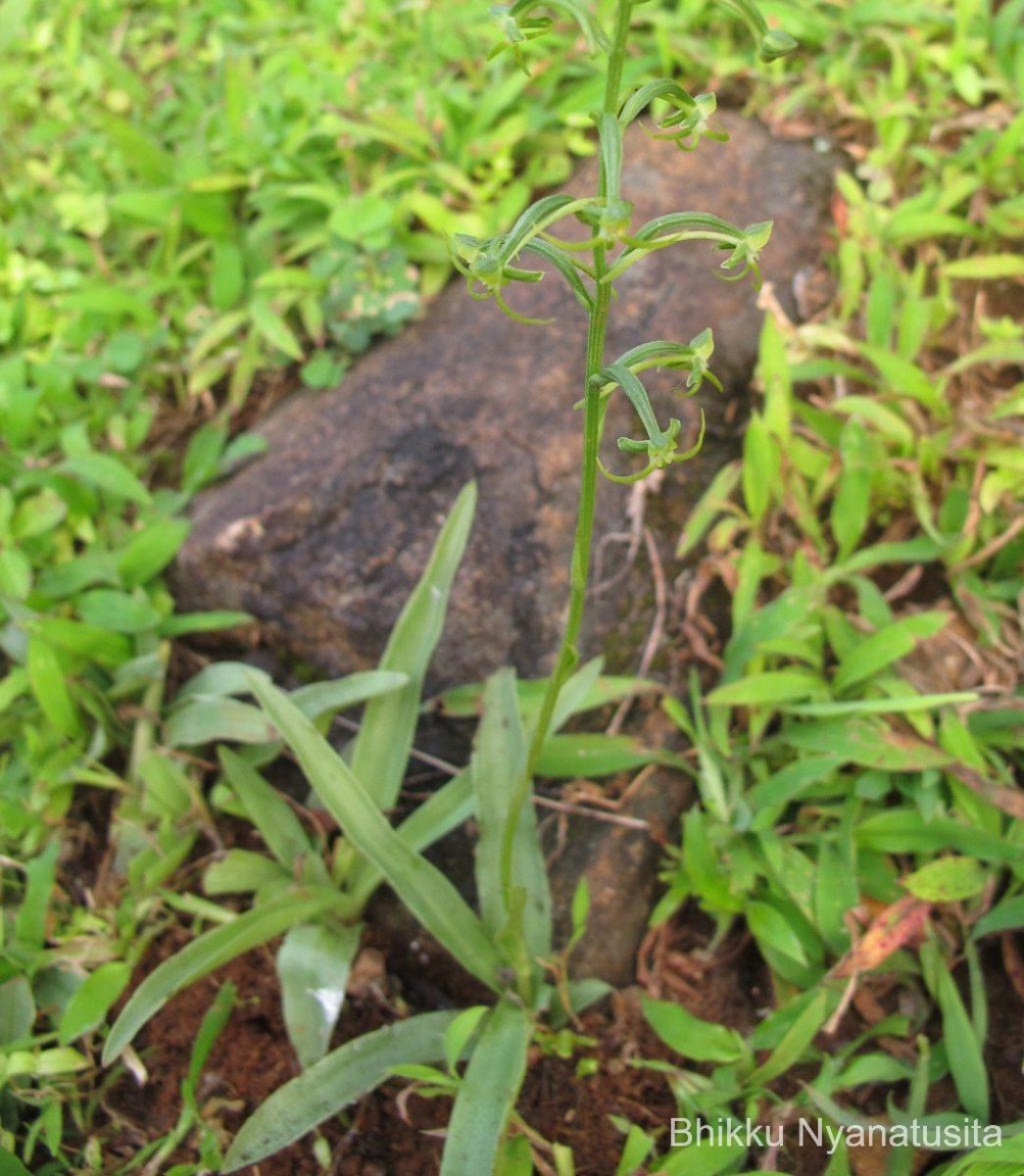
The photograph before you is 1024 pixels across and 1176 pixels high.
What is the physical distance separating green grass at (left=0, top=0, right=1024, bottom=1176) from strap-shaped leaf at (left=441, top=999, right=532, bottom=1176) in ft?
1.11

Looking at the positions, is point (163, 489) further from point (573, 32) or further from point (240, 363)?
point (573, 32)

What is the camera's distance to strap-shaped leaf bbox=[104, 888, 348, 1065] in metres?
1.86

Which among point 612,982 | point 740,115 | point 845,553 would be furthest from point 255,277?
point 612,982

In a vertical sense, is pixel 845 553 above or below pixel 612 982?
above

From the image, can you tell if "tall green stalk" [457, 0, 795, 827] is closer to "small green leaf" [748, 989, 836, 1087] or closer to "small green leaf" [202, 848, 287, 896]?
"small green leaf" [748, 989, 836, 1087]

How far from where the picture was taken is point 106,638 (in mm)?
2637

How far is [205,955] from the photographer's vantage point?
1.94 metres

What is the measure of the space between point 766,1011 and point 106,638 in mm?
1897

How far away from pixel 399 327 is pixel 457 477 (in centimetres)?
67

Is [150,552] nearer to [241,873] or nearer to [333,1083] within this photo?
[241,873]

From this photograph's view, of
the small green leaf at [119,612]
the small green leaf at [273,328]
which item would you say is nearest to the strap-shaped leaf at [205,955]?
the small green leaf at [119,612]

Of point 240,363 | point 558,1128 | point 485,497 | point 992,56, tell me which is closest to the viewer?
point 558,1128

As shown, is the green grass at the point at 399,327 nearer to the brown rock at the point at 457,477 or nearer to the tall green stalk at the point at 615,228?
the brown rock at the point at 457,477

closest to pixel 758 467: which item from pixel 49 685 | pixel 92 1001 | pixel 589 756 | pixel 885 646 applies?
pixel 885 646
